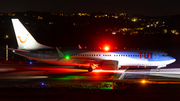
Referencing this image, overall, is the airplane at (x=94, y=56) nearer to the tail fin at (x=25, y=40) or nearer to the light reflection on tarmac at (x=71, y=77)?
the tail fin at (x=25, y=40)

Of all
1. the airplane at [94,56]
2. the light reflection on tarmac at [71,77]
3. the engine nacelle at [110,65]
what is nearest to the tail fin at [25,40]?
the airplane at [94,56]

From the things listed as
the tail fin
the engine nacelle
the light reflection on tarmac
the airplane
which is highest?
the tail fin

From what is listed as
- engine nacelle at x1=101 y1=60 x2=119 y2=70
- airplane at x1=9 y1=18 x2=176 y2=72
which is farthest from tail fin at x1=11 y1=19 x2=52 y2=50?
engine nacelle at x1=101 y1=60 x2=119 y2=70

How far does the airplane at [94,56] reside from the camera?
2678 cm

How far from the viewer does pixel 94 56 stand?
94.1 feet

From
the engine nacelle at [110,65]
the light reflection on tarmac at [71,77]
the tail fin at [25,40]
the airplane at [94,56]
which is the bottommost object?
the light reflection on tarmac at [71,77]

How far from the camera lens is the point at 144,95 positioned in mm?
12352

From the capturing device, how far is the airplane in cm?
2678

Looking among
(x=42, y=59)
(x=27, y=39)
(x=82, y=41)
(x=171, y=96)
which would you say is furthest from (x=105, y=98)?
A: (x=82, y=41)

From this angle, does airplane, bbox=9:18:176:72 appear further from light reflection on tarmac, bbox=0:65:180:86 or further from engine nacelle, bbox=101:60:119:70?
light reflection on tarmac, bbox=0:65:180:86

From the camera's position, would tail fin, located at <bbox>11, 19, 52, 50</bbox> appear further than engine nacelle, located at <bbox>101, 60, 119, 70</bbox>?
Yes

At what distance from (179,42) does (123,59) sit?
52.8 meters

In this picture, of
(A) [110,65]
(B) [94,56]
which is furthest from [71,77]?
(B) [94,56]

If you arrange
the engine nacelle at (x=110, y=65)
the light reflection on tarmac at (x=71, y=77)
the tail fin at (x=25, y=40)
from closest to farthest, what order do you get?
the light reflection on tarmac at (x=71, y=77) → the engine nacelle at (x=110, y=65) → the tail fin at (x=25, y=40)
